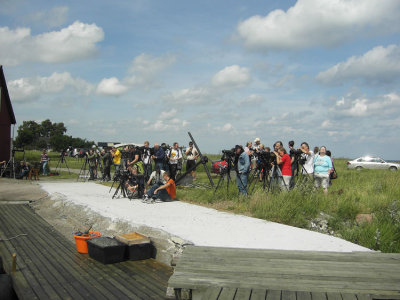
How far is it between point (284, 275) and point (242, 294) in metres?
0.77

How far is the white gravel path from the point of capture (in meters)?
6.58

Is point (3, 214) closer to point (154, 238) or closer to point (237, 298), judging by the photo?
point (154, 238)

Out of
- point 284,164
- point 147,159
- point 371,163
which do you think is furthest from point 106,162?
point 371,163

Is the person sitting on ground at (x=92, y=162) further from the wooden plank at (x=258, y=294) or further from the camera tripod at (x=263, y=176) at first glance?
the wooden plank at (x=258, y=294)

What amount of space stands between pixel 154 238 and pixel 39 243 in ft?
8.69

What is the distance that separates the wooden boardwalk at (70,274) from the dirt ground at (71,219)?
1.15 ft

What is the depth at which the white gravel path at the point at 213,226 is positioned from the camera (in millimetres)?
6582

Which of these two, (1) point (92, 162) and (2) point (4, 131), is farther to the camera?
(2) point (4, 131)

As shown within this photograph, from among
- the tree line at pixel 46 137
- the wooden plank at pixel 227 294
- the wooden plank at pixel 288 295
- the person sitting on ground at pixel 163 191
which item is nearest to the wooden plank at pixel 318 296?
the wooden plank at pixel 288 295

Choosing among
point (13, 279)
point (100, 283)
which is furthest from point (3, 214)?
point (100, 283)

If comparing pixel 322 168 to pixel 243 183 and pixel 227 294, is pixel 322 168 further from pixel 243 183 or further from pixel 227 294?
pixel 227 294

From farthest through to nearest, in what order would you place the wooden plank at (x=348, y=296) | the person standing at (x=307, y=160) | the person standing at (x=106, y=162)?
the person standing at (x=106, y=162) < the person standing at (x=307, y=160) < the wooden plank at (x=348, y=296)

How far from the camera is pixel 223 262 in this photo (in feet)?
17.3

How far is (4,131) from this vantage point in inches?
1062
